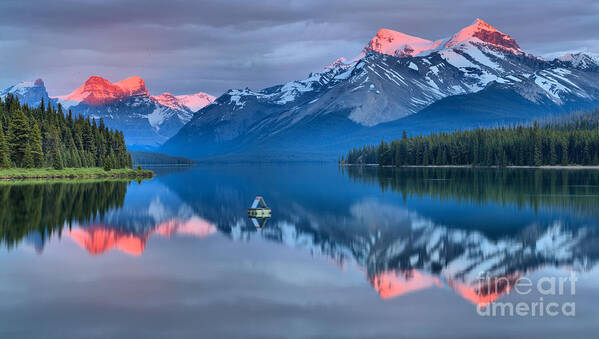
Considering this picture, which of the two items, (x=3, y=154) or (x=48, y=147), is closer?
(x=3, y=154)

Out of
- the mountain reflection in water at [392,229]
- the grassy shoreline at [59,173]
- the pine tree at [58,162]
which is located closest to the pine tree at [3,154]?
the grassy shoreline at [59,173]

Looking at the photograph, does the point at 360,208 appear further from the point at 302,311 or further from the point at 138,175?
the point at 138,175

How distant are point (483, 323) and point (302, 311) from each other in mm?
7424

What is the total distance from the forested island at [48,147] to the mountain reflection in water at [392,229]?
2875 inches

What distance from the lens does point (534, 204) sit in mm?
71312

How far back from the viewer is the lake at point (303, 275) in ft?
76.7

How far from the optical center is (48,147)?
164 m

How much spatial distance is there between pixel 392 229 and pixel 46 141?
5456 inches

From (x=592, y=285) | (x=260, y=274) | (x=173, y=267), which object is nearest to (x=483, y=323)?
(x=592, y=285)

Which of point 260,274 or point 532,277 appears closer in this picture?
point 532,277

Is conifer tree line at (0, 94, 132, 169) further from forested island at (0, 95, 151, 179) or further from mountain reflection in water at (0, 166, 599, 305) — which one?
mountain reflection in water at (0, 166, 599, 305)

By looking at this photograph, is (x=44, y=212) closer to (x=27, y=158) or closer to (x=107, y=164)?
(x=27, y=158)

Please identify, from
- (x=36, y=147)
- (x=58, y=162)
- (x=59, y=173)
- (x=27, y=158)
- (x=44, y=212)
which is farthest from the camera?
(x=58, y=162)

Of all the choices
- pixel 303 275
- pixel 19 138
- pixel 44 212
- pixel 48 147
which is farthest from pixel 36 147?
pixel 303 275
